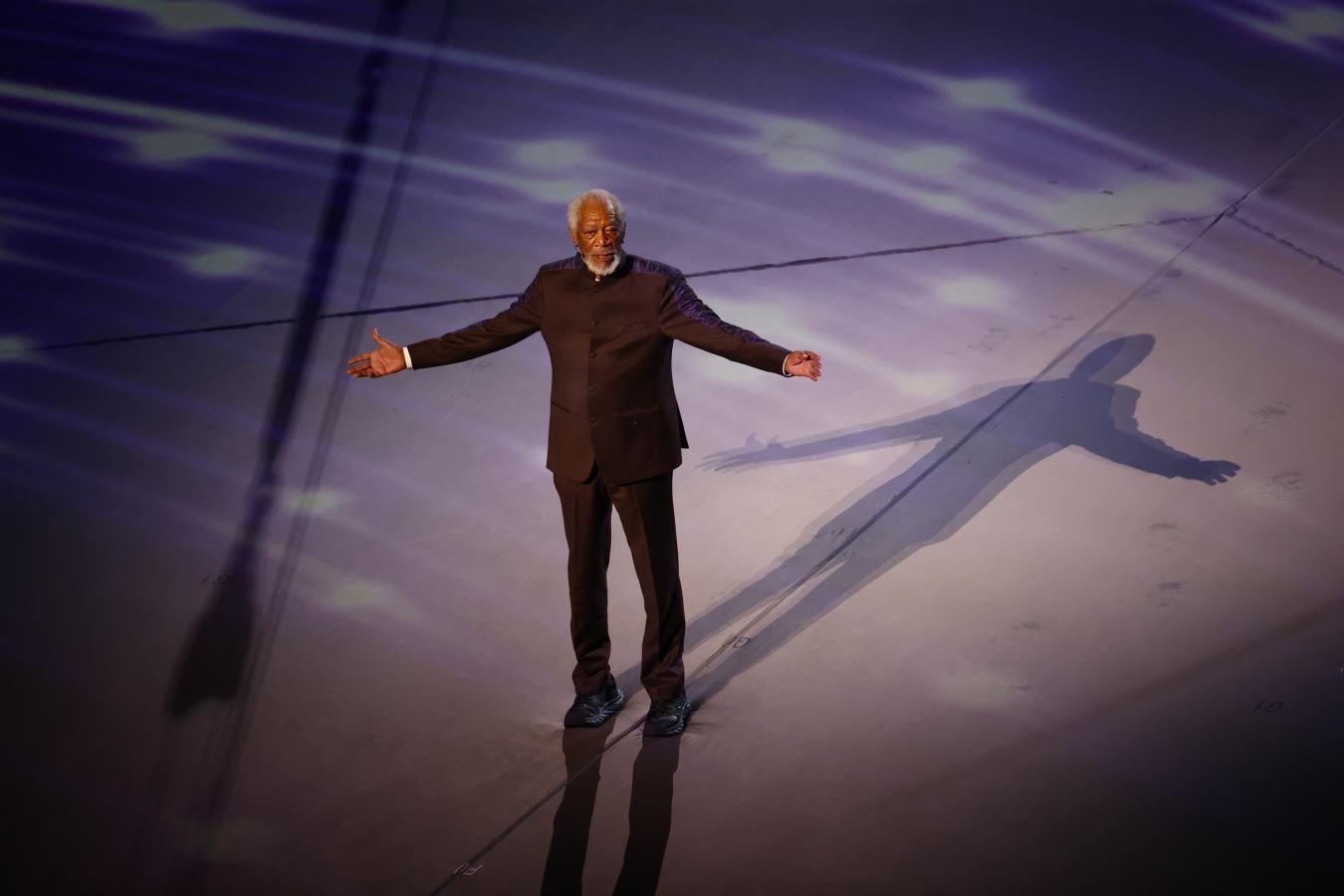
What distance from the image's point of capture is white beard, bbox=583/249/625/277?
2.81 metres

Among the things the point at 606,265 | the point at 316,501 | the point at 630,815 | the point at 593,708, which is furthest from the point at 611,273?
the point at 316,501

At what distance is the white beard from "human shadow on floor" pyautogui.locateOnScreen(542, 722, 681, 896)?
1.00 metres

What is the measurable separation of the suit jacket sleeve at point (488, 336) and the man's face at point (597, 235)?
0.18 meters

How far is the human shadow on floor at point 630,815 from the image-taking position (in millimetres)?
Result: 2500

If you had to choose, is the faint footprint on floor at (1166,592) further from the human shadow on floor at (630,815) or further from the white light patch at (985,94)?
the white light patch at (985,94)

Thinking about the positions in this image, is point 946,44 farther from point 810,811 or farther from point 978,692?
point 810,811

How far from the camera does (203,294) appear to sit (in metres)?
5.11

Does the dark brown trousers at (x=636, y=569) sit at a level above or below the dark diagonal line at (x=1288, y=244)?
below

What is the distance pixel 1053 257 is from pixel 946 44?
152 centimetres

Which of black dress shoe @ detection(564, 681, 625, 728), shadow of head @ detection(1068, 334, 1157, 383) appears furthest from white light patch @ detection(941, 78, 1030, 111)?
black dress shoe @ detection(564, 681, 625, 728)

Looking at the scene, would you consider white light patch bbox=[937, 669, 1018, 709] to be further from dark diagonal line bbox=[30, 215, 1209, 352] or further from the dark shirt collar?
dark diagonal line bbox=[30, 215, 1209, 352]

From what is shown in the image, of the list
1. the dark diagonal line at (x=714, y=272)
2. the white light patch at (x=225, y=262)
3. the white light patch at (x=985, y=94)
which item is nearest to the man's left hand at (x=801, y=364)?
the dark diagonal line at (x=714, y=272)

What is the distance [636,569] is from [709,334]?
0.54 meters

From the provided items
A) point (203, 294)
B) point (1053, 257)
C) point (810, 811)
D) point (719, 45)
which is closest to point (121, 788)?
point (810, 811)
